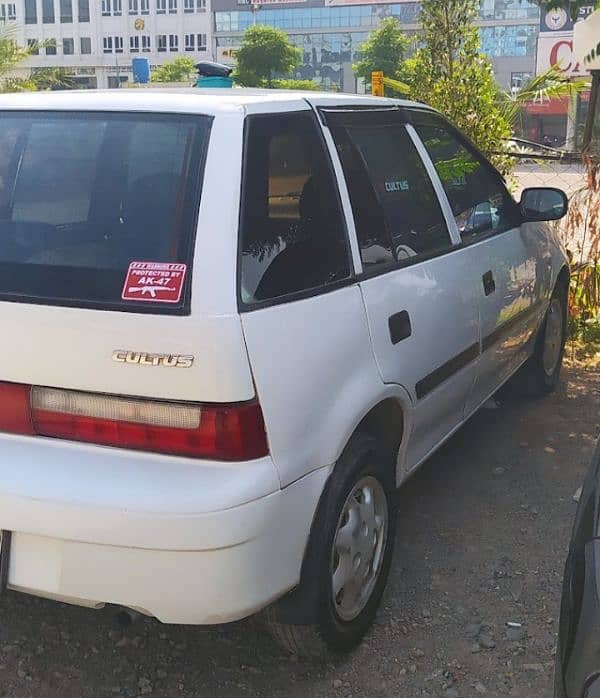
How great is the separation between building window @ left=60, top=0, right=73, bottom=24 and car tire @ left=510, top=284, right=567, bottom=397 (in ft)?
387

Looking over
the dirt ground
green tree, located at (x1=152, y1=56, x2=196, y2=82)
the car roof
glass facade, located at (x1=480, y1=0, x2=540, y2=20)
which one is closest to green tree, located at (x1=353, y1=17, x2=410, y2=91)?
green tree, located at (x1=152, y1=56, x2=196, y2=82)

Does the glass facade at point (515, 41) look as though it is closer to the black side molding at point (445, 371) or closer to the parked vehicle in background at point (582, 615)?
the black side molding at point (445, 371)

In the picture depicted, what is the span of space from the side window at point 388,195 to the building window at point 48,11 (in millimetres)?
119611

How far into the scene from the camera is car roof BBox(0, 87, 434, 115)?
2523mm

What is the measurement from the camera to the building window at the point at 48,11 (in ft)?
361

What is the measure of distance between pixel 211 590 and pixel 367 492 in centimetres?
80

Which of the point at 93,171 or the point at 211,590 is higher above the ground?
the point at 93,171

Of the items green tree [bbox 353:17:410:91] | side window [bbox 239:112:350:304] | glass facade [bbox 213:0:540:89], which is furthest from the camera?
glass facade [bbox 213:0:540:89]

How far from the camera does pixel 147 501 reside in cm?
218

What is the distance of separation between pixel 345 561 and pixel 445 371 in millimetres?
983

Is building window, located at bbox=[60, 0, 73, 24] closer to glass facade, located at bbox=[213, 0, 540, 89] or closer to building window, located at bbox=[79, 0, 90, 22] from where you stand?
building window, located at bbox=[79, 0, 90, 22]

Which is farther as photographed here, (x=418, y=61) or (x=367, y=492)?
(x=418, y=61)

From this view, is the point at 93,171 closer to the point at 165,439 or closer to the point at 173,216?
the point at 173,216

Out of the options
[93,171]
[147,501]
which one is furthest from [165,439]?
[93,171]
